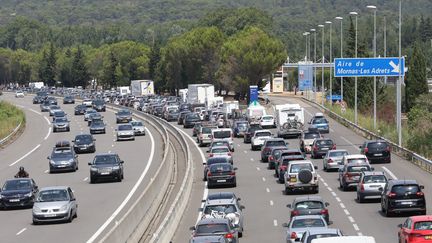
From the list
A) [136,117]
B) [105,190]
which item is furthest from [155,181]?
[136,117]

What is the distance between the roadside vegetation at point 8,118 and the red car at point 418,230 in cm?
6480

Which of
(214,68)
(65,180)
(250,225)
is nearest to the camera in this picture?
(250,225)

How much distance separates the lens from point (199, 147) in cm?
7200

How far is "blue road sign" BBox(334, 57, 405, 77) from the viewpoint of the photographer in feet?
241

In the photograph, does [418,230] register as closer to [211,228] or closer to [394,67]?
[211,228]

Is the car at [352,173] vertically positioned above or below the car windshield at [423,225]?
below

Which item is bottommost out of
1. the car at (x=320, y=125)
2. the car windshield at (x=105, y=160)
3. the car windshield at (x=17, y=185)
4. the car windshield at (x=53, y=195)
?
the car at (x=320, y=125)

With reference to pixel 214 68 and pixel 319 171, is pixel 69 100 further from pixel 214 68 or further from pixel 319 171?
pixel 319 171

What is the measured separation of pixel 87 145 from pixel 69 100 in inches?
3110

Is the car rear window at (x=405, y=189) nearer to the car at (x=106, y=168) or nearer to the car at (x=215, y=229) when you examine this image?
the car at (x=215, y=229)

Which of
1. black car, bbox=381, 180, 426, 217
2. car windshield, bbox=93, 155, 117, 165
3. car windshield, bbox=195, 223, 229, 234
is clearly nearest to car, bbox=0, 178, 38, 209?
car windshield, bbox=93, 155, 117, 165

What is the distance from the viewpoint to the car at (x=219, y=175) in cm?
4650

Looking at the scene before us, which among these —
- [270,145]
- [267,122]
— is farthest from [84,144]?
[267,122]

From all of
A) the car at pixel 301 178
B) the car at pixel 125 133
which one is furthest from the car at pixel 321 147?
the car at pixel 125 133
